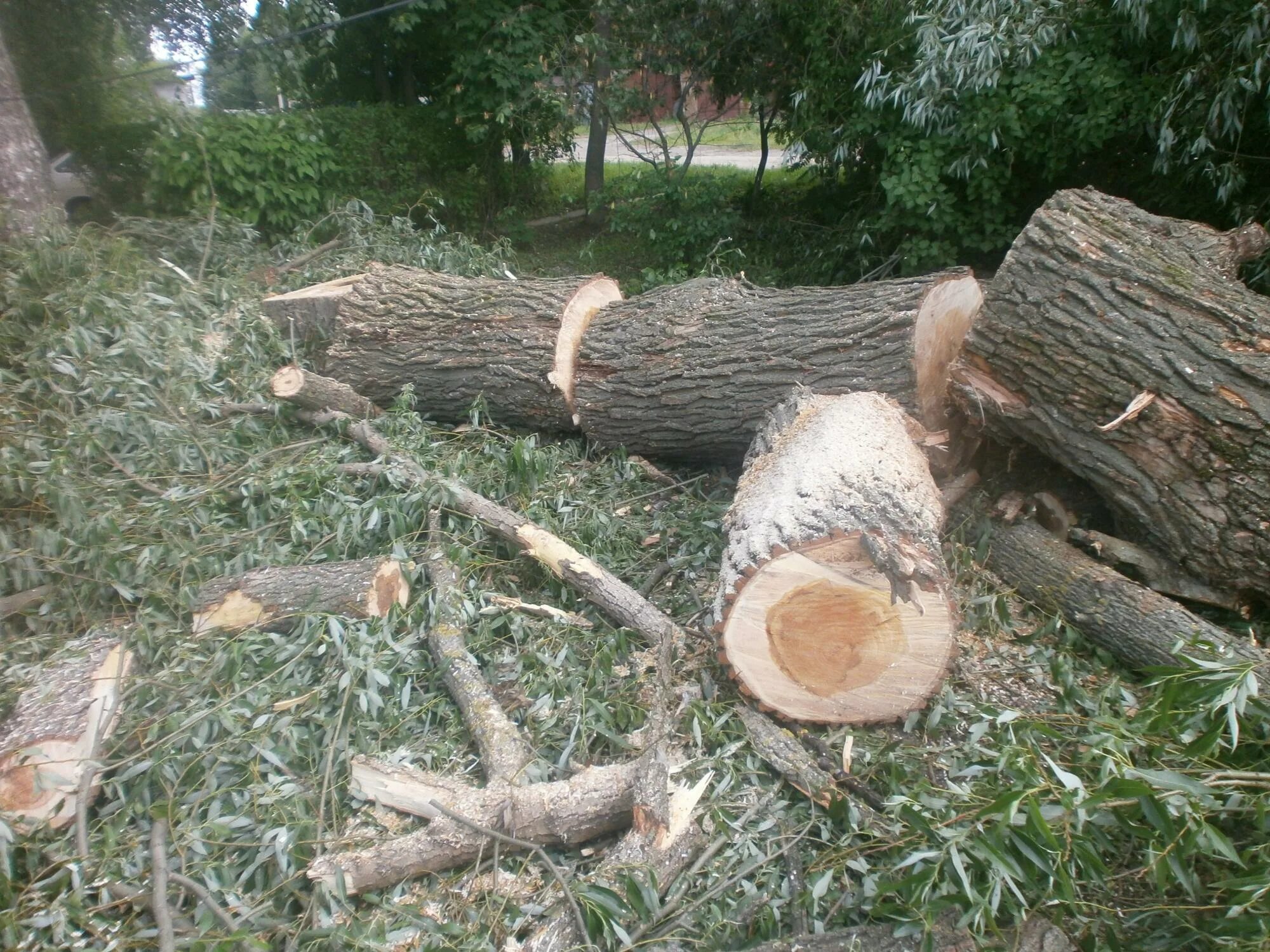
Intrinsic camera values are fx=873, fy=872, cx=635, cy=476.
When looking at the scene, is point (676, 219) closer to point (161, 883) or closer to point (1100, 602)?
point (1100, 602)

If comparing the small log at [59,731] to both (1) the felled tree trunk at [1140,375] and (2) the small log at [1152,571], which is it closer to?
(1) the felled tree trunk at [1140,375]

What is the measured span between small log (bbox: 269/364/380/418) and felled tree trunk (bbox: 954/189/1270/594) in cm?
266

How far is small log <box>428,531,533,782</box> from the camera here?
2.50 meters

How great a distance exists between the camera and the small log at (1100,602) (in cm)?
282

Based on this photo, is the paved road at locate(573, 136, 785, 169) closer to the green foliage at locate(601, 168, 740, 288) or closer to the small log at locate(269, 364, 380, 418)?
the green foliage at locate(601, 168, 740, 288)

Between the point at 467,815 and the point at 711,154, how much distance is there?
1025cm

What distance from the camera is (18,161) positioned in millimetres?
5254

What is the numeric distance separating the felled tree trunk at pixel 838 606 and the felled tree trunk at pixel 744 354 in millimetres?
840

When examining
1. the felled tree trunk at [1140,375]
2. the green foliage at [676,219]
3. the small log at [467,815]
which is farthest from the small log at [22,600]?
the green foliage at [676,219]

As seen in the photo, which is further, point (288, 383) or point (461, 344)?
point (461, 344)

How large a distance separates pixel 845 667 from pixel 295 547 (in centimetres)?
210

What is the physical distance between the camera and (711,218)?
279 inches

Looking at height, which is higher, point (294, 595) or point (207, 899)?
point (294, 595)

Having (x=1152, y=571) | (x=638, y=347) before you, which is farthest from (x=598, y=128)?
(x=1152, y=571)
